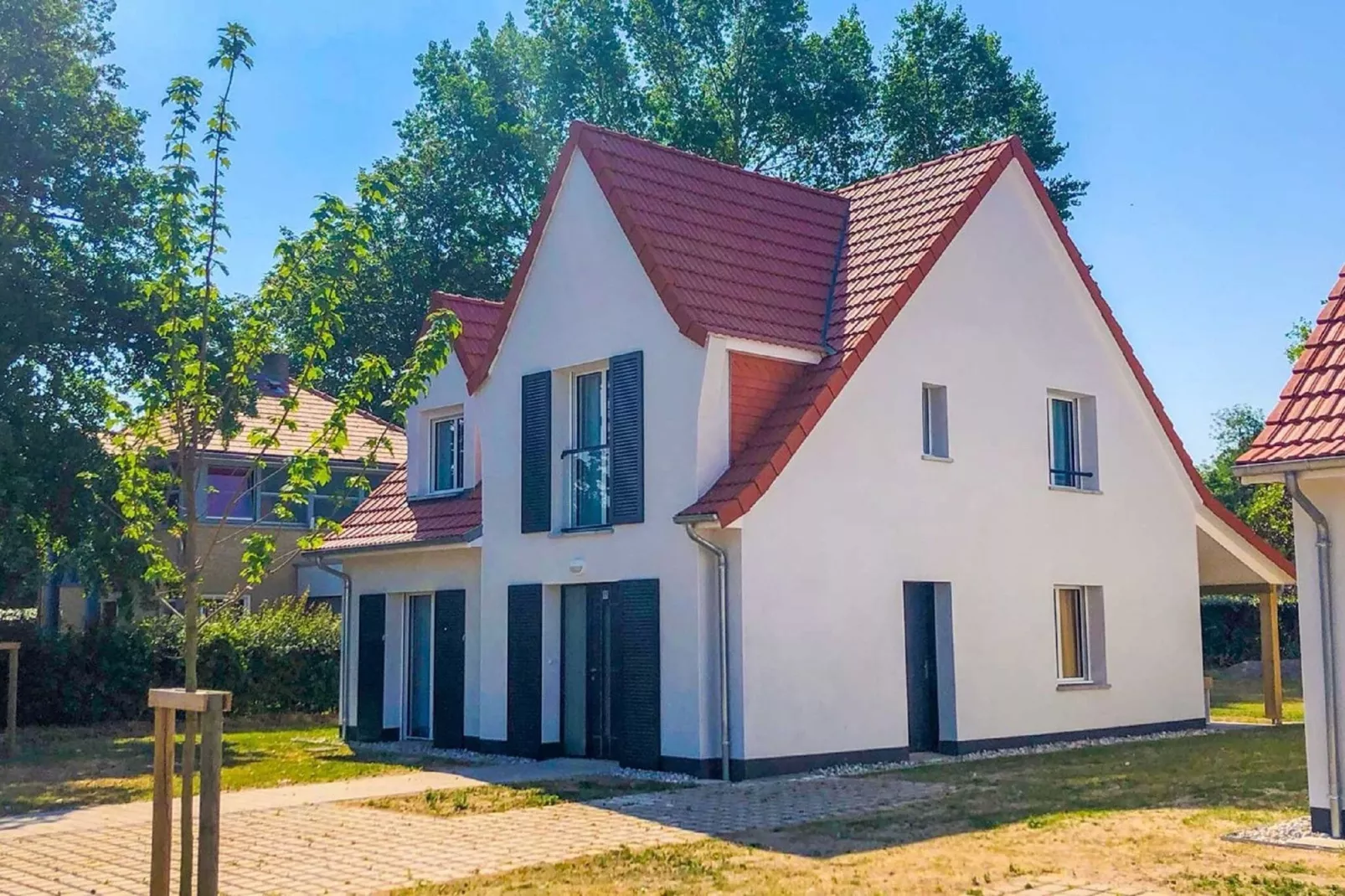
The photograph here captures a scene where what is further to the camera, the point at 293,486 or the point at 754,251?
the point at 754,251

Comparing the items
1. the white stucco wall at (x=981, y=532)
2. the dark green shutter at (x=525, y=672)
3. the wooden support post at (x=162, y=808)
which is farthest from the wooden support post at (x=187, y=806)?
the dark green shutter at (x=525, y=672)

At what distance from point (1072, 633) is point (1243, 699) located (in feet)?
34.7

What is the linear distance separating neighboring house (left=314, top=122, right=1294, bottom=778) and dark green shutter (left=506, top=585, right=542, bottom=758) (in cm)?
4

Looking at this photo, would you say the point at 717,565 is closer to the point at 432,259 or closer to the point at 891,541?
the point at 891,541

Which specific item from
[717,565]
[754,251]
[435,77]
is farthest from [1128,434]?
[435,77]

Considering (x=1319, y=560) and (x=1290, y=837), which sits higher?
(x=1319, y=560)

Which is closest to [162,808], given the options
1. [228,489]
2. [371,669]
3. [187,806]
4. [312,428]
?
[187,806]

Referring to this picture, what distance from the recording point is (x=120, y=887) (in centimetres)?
Answer: 1007

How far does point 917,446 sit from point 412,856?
30.5 feet

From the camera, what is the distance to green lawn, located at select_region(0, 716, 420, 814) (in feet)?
53.6

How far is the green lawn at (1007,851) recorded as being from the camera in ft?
31.1

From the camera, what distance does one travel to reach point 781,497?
1628cm

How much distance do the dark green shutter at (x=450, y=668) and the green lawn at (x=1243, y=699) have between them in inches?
468

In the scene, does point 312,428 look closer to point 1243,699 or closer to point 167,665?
point 167,665
